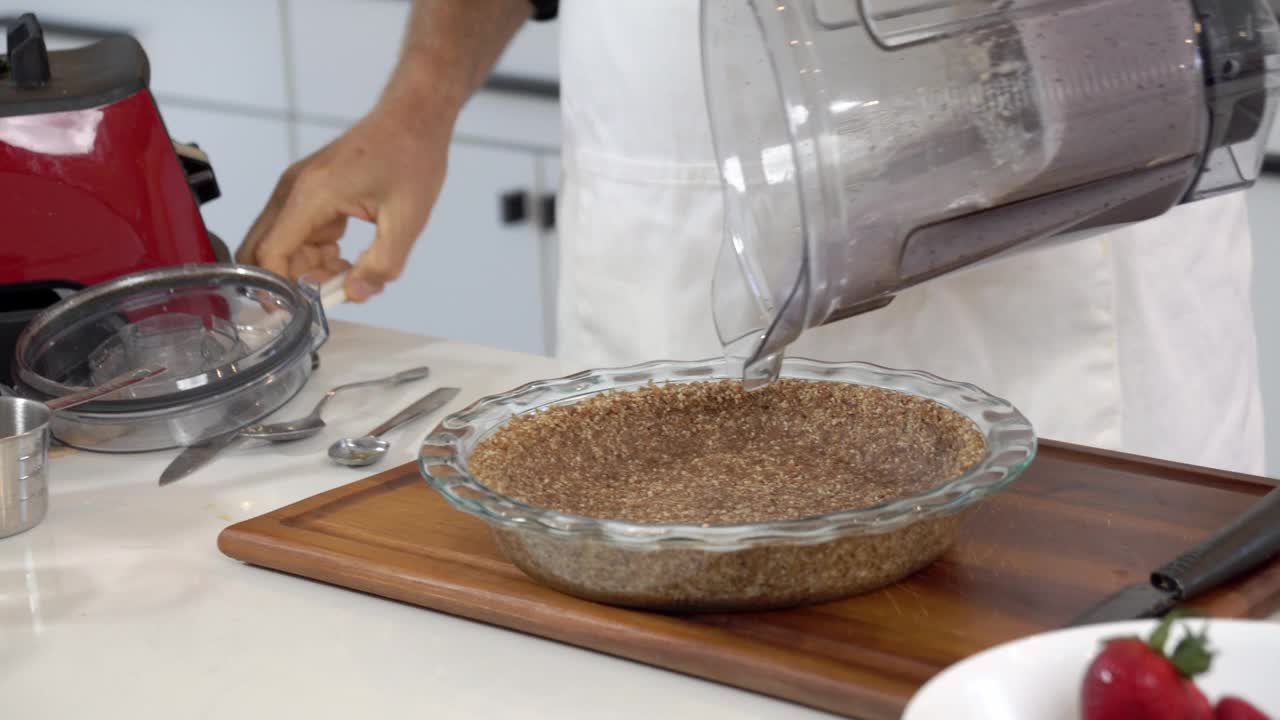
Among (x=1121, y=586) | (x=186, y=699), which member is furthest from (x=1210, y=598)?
(x=186, y=699)

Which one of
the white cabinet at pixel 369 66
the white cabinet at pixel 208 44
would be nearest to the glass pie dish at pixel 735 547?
the white cabinet at pixel 369 66

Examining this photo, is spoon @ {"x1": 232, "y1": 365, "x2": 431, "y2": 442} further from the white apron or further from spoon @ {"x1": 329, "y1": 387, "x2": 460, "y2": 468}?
the white apron

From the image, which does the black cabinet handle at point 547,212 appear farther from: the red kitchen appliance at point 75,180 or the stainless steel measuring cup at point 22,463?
the stainless steel measuring cup at point 22,463

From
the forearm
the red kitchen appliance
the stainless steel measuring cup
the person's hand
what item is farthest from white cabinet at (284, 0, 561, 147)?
the stainless steel measuring cup

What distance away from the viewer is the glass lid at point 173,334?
0.81 metres

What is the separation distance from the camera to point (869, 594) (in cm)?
58

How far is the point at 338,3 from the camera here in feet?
6.70

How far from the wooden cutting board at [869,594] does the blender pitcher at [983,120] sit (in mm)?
120

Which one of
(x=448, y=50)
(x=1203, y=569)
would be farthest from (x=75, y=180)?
(x=1203, y=569)

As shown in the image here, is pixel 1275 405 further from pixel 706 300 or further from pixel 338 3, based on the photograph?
pixel 338 3

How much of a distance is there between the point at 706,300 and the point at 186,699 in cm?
57

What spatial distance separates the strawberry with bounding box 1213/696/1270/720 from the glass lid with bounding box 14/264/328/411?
0.57m

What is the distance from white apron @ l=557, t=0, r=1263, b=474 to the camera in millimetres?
968

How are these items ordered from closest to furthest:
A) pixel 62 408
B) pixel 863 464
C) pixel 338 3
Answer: pixel 863 464, pixel 62 408, pixel 338 3
